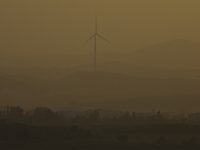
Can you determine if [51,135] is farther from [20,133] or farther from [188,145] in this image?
[188,145]

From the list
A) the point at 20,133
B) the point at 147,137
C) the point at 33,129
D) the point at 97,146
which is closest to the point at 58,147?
the point at 97,146

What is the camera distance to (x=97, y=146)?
15750cm

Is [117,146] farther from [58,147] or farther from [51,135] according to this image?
[51,135]

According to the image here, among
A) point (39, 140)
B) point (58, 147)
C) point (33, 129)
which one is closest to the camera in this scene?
point (58, 147)

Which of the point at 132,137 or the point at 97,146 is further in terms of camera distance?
the point at 132,137

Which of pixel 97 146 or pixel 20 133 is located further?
pixel 20 133

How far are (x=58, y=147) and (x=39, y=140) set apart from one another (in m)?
19.4

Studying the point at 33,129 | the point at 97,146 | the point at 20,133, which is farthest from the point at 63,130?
the point at 97,146

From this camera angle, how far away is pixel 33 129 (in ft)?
616

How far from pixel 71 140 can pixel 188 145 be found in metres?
34.8

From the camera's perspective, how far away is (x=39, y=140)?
565 ft

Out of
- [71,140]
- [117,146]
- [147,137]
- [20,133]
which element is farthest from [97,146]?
A: [147,137]

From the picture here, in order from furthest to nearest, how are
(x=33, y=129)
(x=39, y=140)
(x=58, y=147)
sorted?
(x=33, y=129) → (x=39, y=140) → (x=58, y=147)

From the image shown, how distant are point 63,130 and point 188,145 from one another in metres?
48.2
